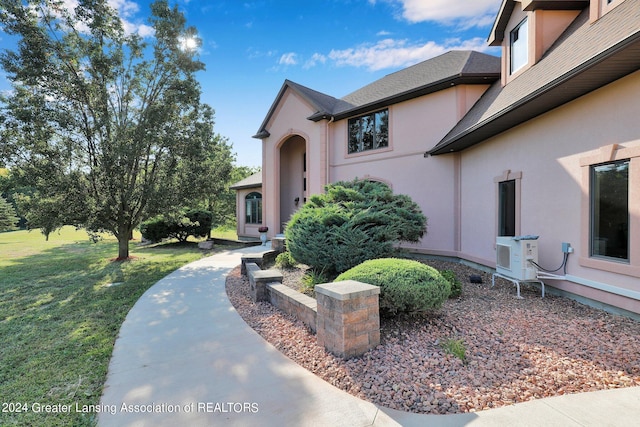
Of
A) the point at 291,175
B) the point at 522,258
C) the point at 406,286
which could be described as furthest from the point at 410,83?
the point at 406,286

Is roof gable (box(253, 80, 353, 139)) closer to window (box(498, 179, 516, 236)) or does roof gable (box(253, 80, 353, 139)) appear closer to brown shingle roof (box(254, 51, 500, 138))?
brown shingle roof (box(254, 51, 500, 138))

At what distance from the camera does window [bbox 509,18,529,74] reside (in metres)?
7.64

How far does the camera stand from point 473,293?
6387 mm

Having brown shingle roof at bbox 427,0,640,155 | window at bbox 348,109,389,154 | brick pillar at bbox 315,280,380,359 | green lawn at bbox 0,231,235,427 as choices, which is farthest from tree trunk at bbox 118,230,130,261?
brown shingle roof at bbox 427,0,640,155

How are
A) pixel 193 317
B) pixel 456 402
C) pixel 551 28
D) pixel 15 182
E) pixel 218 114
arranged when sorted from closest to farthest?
1. pixel 456 402
2. pixel 193 317
3. pixel 551 28
4. pixel 15 182
5. pixel 218 114

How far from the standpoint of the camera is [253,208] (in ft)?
64.6

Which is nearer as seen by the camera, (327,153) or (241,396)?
(241,396)

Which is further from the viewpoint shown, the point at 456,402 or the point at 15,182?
the point at 15,182

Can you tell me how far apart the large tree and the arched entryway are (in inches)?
215

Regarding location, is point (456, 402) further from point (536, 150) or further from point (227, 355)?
point (536, 150)

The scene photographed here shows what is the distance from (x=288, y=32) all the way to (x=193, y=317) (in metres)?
10.3

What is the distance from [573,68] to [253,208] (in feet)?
56.3

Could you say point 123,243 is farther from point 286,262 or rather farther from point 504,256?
point 504,256

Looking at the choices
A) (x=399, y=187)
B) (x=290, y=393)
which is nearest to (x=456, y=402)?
(x=290, y=393)
